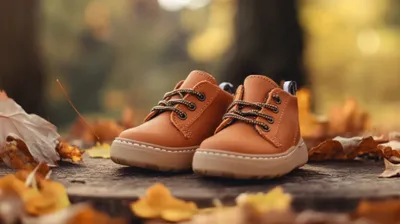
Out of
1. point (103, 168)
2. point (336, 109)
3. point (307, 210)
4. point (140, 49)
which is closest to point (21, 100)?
point (336, 109)

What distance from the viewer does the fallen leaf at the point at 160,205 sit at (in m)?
1.25

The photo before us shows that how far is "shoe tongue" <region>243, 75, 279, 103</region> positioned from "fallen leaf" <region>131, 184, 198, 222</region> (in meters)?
0.41

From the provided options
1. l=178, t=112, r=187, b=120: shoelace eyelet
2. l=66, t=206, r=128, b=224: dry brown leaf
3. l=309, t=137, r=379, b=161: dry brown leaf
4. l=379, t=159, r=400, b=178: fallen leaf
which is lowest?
l=309, t=137, r=379, b=161: dry brown leaf

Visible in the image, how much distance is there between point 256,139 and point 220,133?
9cm

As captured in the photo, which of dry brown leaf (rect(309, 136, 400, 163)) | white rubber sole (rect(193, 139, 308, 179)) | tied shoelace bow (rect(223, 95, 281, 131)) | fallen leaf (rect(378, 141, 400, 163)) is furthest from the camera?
dry brown leaf (rect(309, 136, 400, 163))

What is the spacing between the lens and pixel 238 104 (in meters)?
1.59

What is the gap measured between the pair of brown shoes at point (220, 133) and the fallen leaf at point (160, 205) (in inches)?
7.2

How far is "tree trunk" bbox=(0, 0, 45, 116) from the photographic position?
4036 millimetres

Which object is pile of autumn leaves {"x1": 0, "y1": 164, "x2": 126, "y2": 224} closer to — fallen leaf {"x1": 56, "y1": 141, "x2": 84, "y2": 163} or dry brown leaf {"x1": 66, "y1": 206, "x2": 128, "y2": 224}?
dry brown leaf {"x1": 66, "y1": 206, "x2": 128, "y2": 224}

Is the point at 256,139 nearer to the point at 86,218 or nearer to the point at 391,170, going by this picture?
the point at 391,170

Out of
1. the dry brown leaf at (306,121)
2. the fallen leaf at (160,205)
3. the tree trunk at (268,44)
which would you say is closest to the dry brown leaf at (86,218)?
the fallen leaf at (160,205)

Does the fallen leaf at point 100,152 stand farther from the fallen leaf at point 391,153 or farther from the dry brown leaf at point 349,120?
the dry brown leaf at point 349,120

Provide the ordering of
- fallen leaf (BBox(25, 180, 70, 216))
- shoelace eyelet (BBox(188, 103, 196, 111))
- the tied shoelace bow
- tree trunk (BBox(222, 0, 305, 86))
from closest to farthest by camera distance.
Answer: fallen leaf (BBox(25, 180, 70, 216)), the tied shoelace bow, shoelace eyelet (BBox(188, 103, 196, 111)), tree trunk (BBox(222, 0, 305, 86))

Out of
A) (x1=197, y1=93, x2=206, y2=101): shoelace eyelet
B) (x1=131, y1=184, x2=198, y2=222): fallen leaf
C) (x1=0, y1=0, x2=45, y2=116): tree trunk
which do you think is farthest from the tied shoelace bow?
(x1=0, y1=0, x2=45, y2=116): tree trunk
